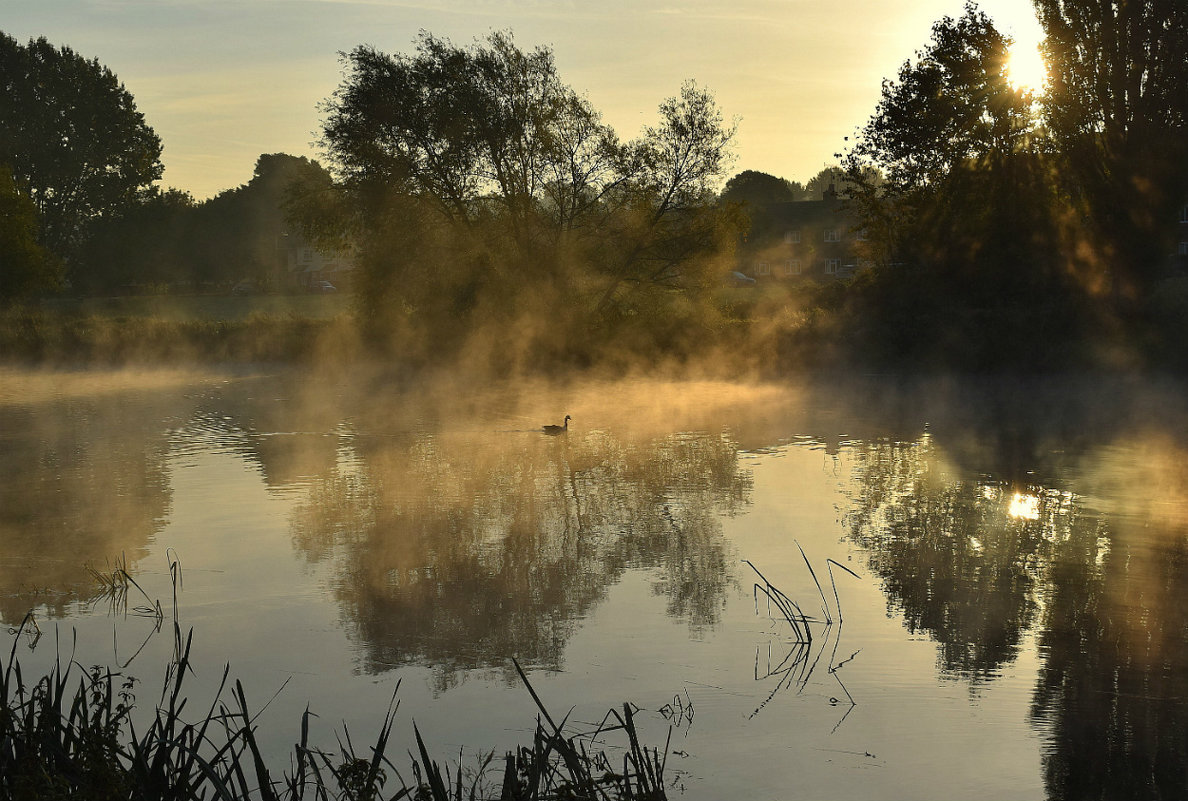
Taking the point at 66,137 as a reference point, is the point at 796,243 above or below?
below

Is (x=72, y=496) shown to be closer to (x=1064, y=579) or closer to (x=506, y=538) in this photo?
(x=506, y=538)

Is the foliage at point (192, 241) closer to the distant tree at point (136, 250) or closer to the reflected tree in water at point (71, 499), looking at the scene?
the distant tree at point (136, 250)

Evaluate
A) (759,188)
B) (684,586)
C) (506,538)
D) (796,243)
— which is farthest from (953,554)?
(759,188)

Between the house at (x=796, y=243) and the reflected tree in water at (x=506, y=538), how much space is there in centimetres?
7177

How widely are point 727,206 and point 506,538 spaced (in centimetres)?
2568

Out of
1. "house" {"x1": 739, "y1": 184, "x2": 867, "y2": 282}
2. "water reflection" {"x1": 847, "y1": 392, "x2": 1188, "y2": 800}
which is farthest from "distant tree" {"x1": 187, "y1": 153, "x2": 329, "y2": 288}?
"water reflection" {"x1": 847, "y1": 392, "x2": 1188, "y2": 800}

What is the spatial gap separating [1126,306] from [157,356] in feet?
98.2

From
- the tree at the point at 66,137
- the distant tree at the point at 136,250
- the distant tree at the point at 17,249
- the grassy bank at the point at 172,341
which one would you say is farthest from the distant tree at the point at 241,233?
the grassy bank at the point at 172,341

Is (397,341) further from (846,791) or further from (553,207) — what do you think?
(846,791)

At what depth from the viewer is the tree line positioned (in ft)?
102

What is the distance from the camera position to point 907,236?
34.5 m

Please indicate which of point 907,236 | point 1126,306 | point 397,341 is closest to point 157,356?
point 397,341

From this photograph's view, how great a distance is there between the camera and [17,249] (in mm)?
52438

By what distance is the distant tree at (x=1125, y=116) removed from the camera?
3072cm
